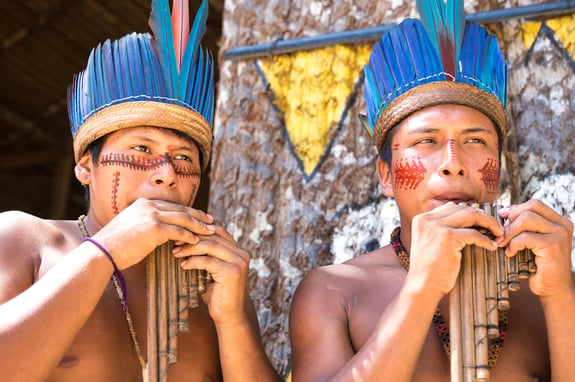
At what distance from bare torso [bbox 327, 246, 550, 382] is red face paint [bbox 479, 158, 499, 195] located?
369 mm

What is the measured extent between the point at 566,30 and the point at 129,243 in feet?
7.45

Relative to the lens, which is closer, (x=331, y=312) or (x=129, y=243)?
(x=129, y=243)

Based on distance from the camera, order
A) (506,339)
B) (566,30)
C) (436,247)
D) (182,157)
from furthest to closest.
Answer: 1. (566,30)
2. (182,157)
3. (506,339)
4. (436,247)

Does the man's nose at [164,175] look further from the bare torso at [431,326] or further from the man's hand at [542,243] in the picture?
the man's hand at [542,243]

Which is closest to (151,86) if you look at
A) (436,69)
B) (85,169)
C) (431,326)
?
(85,169)

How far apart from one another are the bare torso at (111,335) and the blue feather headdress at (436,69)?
1011 millimetres

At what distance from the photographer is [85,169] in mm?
3266

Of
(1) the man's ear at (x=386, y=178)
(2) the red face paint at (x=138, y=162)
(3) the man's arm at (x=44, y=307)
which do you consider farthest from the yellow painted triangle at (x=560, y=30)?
(3) the man's arm at (x=44, y=307)

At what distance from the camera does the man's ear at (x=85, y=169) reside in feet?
10.7

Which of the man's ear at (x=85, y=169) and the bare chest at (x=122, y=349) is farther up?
the man's ear at (x=85, y=169)

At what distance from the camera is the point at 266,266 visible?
4.12 metres

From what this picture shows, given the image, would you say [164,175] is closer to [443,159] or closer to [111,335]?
[111,335]

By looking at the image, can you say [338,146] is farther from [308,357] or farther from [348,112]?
[308,357]

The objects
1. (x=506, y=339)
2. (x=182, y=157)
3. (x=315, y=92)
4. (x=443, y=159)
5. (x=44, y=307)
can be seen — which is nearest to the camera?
(x=44, y=307)
